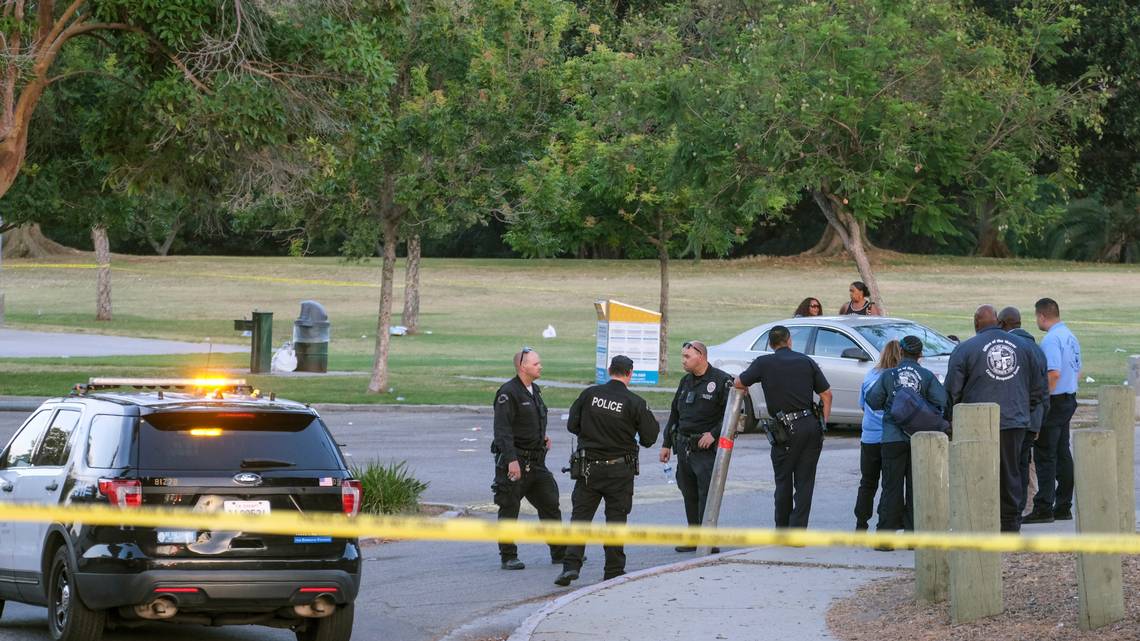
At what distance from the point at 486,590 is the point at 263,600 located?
9.96 feet

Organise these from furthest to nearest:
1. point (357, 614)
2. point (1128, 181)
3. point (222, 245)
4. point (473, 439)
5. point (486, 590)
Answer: point (222, 245)
point (1128, 181)
point (473, 439)
point (486, 590)
point (357, 614)

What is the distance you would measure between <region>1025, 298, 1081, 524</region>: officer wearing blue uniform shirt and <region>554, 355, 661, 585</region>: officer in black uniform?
3747 mm

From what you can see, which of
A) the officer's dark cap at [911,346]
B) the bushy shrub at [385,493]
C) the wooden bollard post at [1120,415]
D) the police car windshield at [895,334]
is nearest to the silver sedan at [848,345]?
the police car windshield at [895,334]

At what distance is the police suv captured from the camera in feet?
26.8

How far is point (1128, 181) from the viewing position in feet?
114

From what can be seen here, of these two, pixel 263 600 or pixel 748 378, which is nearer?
pixel 263 600

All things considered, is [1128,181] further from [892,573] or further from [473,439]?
[892,573]

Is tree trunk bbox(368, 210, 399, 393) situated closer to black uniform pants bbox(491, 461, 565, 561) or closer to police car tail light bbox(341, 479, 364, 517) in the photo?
black uniform pants bbox(491, 461, 565, 561)

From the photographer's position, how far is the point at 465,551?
511 inches

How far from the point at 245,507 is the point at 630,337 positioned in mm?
18501

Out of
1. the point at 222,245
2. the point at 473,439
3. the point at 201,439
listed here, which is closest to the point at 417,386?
the point at 473,439

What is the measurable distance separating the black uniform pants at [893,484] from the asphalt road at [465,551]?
4.17ft

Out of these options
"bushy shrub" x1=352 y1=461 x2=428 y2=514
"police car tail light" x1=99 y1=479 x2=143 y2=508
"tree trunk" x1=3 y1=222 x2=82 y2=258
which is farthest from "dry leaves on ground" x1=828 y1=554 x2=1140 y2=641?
"tree trunk" x1=3 y1=222 x2=82 y2=258

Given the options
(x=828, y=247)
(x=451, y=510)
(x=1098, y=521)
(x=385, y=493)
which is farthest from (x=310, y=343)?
(x=828, y=247)
